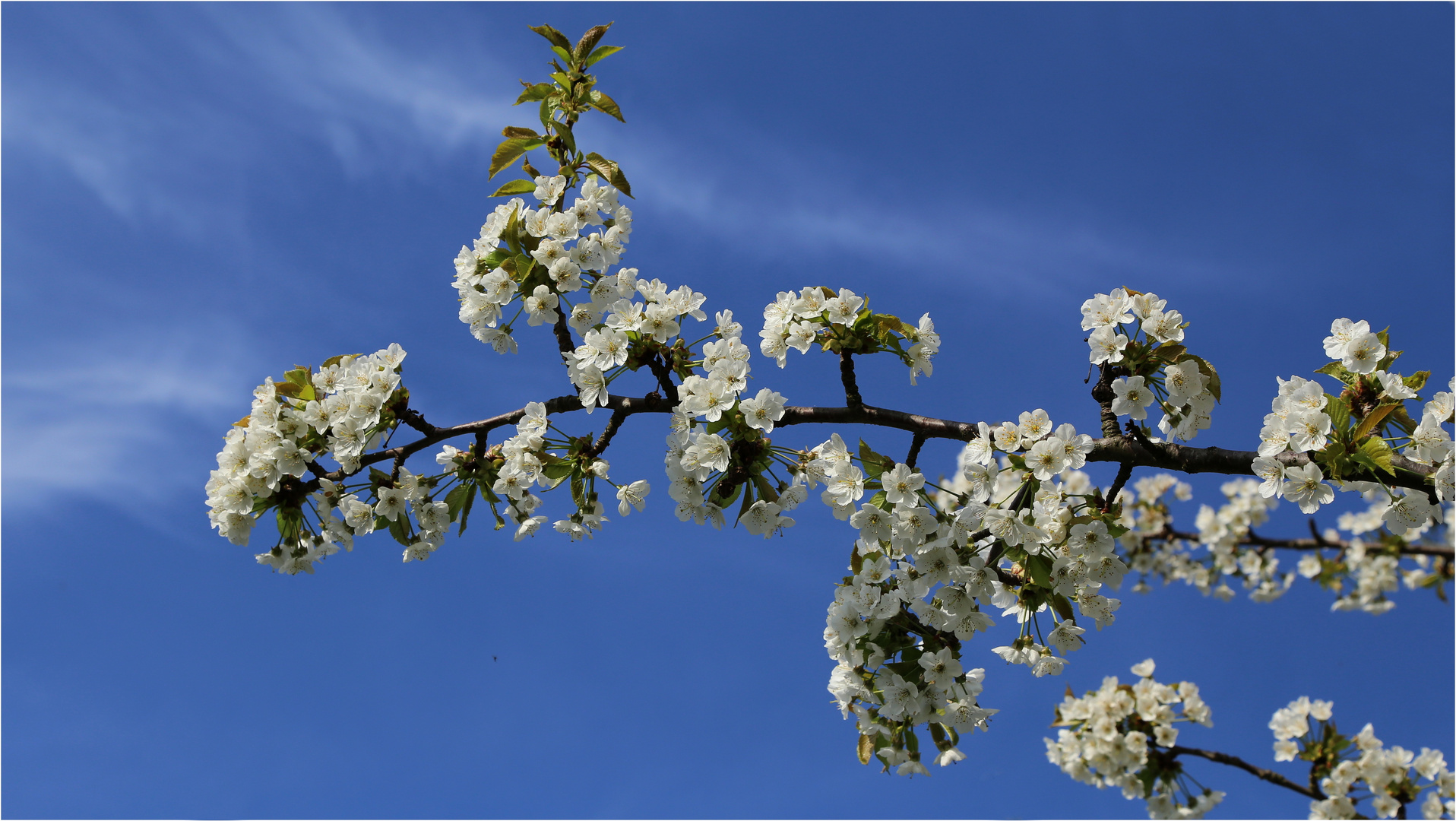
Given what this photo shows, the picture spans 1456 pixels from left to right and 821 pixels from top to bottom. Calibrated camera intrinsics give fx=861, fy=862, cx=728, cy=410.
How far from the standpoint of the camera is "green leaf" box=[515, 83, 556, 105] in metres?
4.24

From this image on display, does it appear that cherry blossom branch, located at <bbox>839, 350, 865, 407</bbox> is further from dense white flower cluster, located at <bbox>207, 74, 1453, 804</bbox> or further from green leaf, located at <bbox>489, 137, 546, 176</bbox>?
green leaf, located at <bbox>489, 137, 546, 176</bbox>

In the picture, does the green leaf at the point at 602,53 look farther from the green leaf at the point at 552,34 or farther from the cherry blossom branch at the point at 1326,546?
the cherry blossom branch at the point at 1326,546

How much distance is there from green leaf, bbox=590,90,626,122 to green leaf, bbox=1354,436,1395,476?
3.39 metres

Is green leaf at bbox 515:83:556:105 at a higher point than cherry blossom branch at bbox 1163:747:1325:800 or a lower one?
higher

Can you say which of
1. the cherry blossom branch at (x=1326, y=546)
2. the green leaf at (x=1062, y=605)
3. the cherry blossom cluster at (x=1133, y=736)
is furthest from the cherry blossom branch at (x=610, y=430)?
the cherry blossom branch at (x=1326, y=546)

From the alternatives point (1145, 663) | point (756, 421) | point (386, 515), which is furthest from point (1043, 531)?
point (1145, 663)

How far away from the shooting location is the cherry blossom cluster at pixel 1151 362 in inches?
138

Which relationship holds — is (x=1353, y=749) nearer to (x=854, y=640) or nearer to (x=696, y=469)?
(x=854, y=640)

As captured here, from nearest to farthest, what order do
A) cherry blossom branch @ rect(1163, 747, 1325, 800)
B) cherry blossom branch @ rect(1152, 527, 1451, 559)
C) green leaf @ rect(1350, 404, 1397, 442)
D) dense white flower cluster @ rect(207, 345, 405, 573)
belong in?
green leaf @ rect(1350, 404, 1397, 442) → dense white flower cluster @ rect(207, 345, 405, 573) → cherry blossom branch @ rect(1163, 747, 1325, 800) → cherry blossom branch @ rect(1152, 527, 1451, 559)

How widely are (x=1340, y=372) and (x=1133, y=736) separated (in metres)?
3.99

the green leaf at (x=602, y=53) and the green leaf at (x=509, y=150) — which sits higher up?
the green leaf at (x=602, y=53)

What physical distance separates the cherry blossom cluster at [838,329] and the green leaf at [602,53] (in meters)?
1.57

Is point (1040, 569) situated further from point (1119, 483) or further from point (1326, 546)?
point (1326, 546)

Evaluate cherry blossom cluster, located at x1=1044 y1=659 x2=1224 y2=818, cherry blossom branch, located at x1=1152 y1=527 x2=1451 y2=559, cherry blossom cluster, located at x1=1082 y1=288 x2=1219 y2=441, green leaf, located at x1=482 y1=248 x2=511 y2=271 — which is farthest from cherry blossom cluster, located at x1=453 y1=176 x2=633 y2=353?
cherry blossom branch, located at x1=1152 y1=527 x2=1451 y2=559
